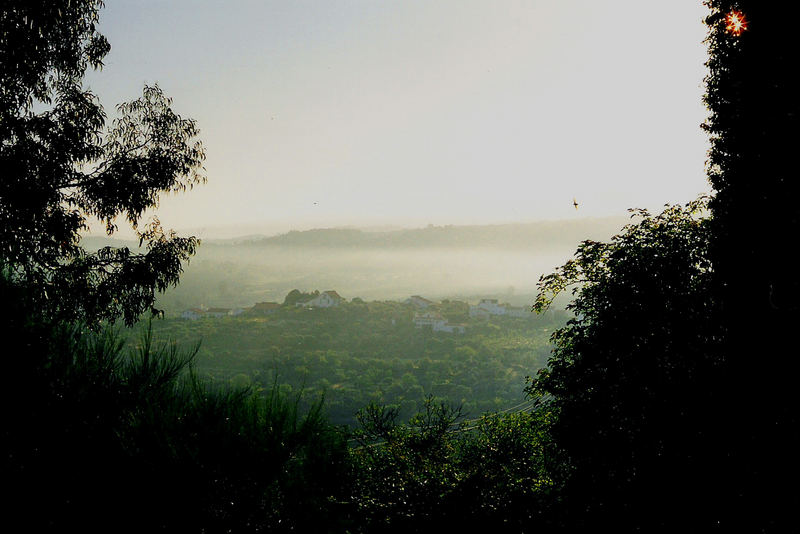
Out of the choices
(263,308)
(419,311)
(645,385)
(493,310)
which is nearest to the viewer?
(645,385)

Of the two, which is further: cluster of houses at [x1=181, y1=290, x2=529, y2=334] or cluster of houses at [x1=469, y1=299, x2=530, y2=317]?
cluster of houses at [x1=469, y1=299, x2=530, y2=317]

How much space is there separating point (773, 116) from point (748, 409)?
232 inches

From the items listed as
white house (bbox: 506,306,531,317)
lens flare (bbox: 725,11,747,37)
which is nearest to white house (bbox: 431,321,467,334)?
white house (bbox: 506,306,531,317)

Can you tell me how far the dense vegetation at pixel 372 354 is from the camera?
184ft

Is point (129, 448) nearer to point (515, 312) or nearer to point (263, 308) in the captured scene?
point (263, 308)

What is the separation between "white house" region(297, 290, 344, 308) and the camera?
365ft

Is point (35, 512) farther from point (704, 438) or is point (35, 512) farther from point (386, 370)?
point (386, 370)

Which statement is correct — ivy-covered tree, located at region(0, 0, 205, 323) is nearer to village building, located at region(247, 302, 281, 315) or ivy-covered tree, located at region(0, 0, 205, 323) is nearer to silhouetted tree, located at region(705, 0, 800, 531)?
silhouetted tree, located at region(705, 0, 800, 531)

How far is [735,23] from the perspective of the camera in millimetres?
10086

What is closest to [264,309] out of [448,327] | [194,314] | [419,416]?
[194,314]

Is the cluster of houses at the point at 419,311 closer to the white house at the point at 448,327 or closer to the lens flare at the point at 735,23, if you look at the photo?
the white house at the point at 448,327

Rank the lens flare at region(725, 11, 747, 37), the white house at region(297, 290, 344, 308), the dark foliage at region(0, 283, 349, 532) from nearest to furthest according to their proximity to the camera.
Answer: the dark foliage at region(0, 283, 349, 532), the lens flare at region(725, 11, 747, 37), the white house at region(297, 290, 344, 308)

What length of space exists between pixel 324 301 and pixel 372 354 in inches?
1453

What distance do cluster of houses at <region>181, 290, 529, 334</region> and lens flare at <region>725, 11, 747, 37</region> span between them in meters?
84.6
